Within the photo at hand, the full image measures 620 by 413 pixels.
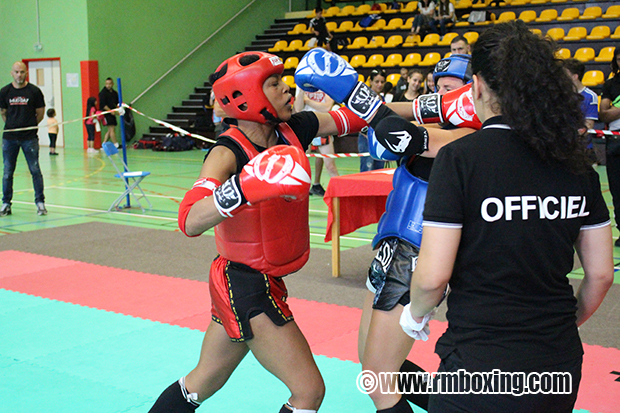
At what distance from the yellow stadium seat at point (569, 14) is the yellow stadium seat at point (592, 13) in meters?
0.19

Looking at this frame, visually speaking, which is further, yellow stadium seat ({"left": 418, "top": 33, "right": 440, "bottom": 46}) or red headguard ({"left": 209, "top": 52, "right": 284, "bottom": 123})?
yellow stadium seat ({"left": 418, "top": 33, "right": 440, "bottom": 46})

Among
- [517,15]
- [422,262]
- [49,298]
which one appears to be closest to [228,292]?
[422,262]

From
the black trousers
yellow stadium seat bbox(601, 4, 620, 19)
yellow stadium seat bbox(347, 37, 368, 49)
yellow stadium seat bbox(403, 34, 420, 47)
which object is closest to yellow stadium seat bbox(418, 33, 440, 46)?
yellow stadium seat bbox(403, 34, 420, 47)

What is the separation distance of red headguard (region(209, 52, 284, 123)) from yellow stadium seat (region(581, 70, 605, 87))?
12871 millimetres

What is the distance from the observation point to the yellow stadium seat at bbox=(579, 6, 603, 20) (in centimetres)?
1527

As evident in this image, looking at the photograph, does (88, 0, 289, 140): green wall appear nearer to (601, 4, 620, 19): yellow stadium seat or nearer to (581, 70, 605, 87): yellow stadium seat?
(601, 4, 620, 19): yellow stadium seat

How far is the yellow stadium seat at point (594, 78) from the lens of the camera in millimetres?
13359

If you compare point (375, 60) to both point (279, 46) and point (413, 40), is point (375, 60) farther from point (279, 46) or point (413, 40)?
point (279, 46)

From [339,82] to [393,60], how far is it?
15.3 meters

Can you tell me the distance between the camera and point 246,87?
7.33 feet

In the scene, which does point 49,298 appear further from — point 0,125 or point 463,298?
point 0,125

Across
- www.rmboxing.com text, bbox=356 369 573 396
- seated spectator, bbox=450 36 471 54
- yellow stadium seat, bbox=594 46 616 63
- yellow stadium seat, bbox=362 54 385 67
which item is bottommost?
www.rmboxing.com text, bbox=356 369 573 396

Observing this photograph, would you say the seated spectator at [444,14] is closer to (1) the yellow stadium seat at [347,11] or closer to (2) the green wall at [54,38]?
(1) the yellow stadium seat at [347,11]

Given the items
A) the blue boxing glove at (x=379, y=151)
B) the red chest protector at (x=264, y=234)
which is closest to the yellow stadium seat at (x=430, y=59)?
the blue boxing glove at (x=379, y=151)
